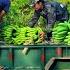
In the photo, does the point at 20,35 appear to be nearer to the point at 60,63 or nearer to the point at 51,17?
the point at 51,17

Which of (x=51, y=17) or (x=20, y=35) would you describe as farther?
(x=51, y=17)

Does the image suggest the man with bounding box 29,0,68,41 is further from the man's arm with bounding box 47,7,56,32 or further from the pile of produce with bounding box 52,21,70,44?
the pile of produce with bounding box 52,21,70,44

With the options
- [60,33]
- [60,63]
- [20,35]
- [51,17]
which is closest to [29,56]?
[20,35]

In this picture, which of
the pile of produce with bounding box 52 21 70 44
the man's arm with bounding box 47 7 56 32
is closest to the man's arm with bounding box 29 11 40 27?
the man's arm with bounding box 47 7 56 32

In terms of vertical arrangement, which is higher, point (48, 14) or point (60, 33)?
point (48, 14)

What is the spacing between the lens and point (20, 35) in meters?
7.86

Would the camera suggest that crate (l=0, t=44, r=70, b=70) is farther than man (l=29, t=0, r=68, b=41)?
No

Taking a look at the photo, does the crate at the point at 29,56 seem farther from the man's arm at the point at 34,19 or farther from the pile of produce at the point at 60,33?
the man's arm at the point at 34,19

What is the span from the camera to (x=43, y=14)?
9.57 m

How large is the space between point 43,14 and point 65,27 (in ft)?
5.94

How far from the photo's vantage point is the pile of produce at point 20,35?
7727 millimetres

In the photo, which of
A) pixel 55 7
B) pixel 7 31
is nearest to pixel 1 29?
pixel 7 31

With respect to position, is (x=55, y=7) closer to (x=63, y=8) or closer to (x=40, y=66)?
(x=63, y=8)

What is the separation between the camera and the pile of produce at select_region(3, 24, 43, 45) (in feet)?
25.3
